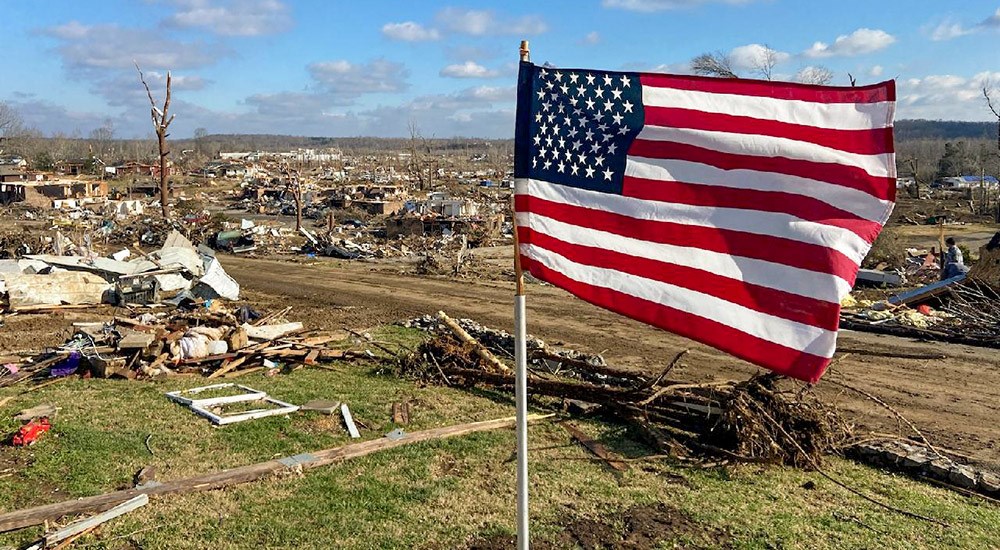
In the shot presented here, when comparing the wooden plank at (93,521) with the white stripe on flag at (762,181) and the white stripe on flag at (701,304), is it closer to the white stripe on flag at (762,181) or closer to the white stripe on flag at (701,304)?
the white stripe on flag at (701,304)

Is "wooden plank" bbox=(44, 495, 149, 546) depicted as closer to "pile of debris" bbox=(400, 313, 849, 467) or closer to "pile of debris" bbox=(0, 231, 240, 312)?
"pile of debris" bbox=(400, 313, 849, 467)

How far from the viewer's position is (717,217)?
13.1ft

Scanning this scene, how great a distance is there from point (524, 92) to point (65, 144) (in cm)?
17665

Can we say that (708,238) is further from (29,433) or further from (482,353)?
(29,433)

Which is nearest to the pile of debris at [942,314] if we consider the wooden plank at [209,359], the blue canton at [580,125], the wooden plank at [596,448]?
the wooden plank at [596,448]

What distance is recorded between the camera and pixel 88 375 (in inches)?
469

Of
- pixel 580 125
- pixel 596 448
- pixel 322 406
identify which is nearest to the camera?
pixel 580 125

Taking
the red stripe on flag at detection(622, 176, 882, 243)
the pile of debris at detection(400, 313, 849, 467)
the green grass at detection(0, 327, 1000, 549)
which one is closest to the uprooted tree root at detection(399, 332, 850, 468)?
the pile of debris at detection(400, 313, 849, 467)

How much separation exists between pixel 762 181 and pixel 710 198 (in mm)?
294

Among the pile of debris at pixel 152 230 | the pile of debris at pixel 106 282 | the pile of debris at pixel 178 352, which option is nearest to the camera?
the pile of debris at pixel 178 352

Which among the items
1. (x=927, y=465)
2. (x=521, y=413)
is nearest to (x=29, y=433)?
(x=521, y=413)

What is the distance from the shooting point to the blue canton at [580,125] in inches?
162

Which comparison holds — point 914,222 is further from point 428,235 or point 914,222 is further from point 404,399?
point 404,399

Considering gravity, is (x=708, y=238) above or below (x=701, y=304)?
above
